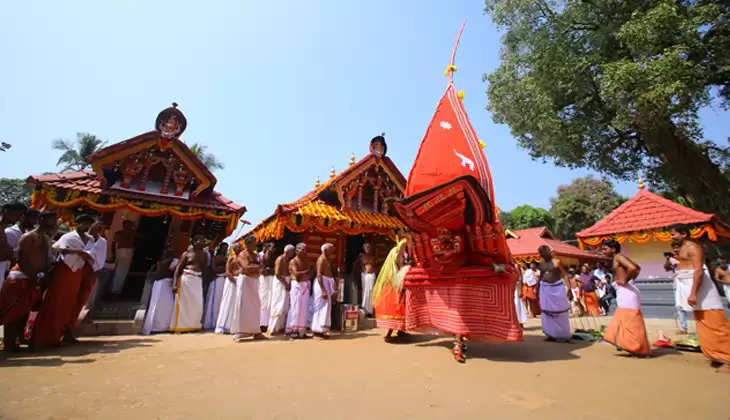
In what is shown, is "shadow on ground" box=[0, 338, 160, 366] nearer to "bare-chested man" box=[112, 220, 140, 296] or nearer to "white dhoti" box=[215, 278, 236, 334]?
"white dhoti" box=[215, 278, 236, 334]

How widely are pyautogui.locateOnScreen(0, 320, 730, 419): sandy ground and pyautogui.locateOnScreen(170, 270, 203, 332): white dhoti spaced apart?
1.72 m

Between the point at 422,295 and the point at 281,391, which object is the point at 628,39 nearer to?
the point at 422,295

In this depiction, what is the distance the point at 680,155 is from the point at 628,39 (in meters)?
4.61

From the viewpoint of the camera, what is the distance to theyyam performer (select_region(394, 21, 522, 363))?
4.25 meters

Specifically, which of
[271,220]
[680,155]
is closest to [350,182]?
[271,220]

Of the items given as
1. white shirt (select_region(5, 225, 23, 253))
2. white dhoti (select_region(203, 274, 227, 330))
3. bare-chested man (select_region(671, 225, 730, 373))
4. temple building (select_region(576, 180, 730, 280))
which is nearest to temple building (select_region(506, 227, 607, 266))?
temple building (select_region(576, 180, 730, 280))

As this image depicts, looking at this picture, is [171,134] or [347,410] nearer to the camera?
[347,410]

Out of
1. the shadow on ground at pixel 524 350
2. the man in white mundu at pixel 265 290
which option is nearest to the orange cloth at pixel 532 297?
the shadow on ground at pixel 524 350

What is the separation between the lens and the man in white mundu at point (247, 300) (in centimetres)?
571

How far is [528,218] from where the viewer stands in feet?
117

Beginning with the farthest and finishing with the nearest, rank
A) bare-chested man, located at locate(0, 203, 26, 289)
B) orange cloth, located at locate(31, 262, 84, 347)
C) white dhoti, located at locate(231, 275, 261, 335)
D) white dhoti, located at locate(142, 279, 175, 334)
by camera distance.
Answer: white dhoti, located at locate(142, 279, 175, 334), white dhoti, located at locate(231, 275, 261, 335), orange cloth, located at locate(31, 262, 84, 347), bare-chested man, located at locate(0, 203, 26, 289)

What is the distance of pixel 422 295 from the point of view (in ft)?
16.9

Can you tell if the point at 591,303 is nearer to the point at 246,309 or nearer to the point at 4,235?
the point at 246,309

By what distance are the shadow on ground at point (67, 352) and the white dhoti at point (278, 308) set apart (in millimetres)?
1933
